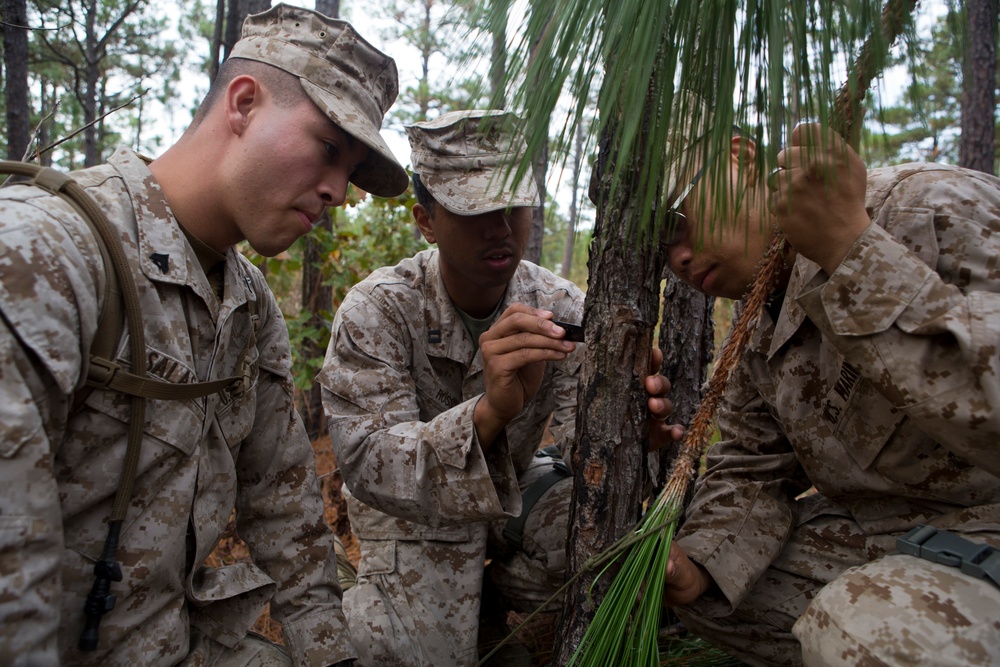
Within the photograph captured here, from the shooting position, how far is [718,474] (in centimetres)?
234

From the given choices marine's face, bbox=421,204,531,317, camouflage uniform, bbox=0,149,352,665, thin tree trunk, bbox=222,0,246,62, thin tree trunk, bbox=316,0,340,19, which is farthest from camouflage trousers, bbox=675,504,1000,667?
thin tree trunk, bbox=316,0,340,19

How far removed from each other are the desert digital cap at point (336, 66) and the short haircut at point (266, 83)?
0.02 meters

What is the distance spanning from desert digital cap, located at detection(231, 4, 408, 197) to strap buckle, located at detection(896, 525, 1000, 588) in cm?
161

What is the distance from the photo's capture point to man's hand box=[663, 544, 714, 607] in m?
1.90

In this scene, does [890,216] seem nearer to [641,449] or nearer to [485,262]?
[641,449]

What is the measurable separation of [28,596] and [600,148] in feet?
4.61

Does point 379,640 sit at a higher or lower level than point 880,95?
lower

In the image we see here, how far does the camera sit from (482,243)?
266 centimetres

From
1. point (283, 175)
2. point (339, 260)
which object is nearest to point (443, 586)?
point (283, 175)

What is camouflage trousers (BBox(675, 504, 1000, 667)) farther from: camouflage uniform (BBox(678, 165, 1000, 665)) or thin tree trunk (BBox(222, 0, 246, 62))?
thin tree trunk (BBox(222, 0, 246, 62))

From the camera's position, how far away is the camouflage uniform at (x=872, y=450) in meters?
1.44

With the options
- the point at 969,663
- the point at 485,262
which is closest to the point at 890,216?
the point at 969,663

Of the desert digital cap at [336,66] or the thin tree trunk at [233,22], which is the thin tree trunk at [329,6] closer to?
the thin tree trunk at [233,22]

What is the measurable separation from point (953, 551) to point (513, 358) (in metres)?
1.10
